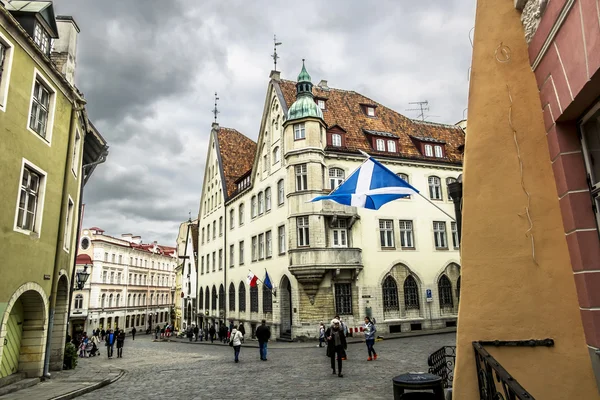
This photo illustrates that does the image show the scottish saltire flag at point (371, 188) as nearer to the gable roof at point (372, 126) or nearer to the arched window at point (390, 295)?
the gable roof at point (372, 126)

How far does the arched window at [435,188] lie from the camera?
1204 inches

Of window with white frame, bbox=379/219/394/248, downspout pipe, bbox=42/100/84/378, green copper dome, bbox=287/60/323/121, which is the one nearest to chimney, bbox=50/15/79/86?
downspout pipe, bbox=42/100/84/378

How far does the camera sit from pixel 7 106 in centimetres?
1048

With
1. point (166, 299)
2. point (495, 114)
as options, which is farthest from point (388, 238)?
point (166, 299)

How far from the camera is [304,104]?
27.3 metres

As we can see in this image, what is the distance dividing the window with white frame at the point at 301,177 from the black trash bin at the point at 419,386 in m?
21.0

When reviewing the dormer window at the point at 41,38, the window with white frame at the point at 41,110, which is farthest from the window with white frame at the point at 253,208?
the window with white frame at the point at 41,110

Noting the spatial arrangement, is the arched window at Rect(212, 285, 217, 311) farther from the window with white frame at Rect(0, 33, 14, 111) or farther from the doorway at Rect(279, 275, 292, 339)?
the window with white frame at Rect(0, 33, 14, 111)

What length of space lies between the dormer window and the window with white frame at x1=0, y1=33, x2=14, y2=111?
2641 millimetres

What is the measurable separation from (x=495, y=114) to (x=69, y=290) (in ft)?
56.4

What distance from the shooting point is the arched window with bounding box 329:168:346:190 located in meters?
27.2

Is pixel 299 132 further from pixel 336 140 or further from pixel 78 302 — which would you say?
pixel 78 302

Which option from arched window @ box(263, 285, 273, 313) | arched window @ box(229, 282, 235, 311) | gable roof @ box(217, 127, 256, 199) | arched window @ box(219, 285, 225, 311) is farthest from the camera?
gable roof @ box(217, 127, 256, 199)

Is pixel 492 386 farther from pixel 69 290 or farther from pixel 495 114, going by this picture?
pixel 69 290
